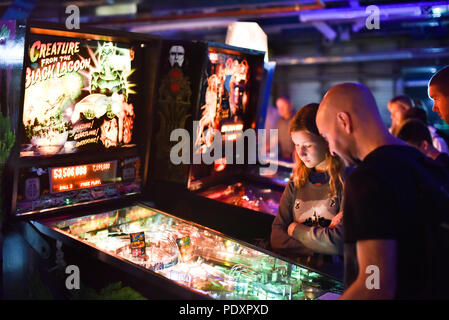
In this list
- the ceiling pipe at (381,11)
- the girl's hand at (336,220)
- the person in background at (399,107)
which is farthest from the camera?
the person in background at (399,107)

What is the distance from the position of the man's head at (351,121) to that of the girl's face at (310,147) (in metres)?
0.69

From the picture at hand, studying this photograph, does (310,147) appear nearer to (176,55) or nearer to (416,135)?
(176,55)

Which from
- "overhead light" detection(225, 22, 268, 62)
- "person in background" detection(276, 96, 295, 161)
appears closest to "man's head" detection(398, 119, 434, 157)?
"overhead light" detection(225, 22, 268, 62)

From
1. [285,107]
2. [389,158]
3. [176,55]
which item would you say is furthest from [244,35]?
[389,158]

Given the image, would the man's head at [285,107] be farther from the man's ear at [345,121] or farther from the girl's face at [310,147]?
the man's ear at [345,121]

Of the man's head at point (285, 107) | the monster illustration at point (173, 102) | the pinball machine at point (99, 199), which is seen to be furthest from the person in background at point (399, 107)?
the pinball machine at point (99, 199)

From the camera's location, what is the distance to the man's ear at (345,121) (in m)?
1.28

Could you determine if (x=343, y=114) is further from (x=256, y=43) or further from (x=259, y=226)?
(x=256, y=43)

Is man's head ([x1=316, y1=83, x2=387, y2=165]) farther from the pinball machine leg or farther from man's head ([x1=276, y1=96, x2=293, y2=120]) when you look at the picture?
man's head ([x1=276, y1=96, x2=293, y2=120])

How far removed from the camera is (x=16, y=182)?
6.34 feet

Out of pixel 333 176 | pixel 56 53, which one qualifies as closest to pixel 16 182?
pixel 56 53

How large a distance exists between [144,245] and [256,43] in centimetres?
206

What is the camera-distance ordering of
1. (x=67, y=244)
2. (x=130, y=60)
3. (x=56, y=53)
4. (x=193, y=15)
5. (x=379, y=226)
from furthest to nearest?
(x=193, y=15)
(x=130, y=60)
(x=56, y=53)
(x=67, y=244)
(x=379, y=226)

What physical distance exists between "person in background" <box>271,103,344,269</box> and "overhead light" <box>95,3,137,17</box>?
4371mm
